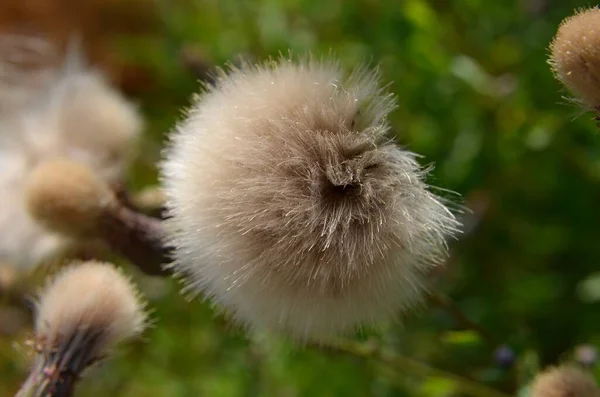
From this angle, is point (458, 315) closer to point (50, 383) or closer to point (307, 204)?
point (307, 204)

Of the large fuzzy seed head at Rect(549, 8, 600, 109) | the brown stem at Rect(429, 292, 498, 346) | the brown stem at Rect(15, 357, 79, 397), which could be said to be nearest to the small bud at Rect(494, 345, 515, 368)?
the brown stem at Rect(429, 292, 498, 346)

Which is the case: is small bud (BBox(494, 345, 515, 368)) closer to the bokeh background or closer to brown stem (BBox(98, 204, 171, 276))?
the bokeh background

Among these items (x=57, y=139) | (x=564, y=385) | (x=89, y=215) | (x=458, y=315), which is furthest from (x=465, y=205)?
(x=57, y=139)

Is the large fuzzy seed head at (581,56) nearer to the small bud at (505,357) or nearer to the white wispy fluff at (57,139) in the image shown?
the small bud at (505,357)

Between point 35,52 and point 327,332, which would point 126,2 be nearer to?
point 35,52

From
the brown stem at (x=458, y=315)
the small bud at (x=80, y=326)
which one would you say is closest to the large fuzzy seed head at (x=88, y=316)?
the small bud at (x=80, y=326)
